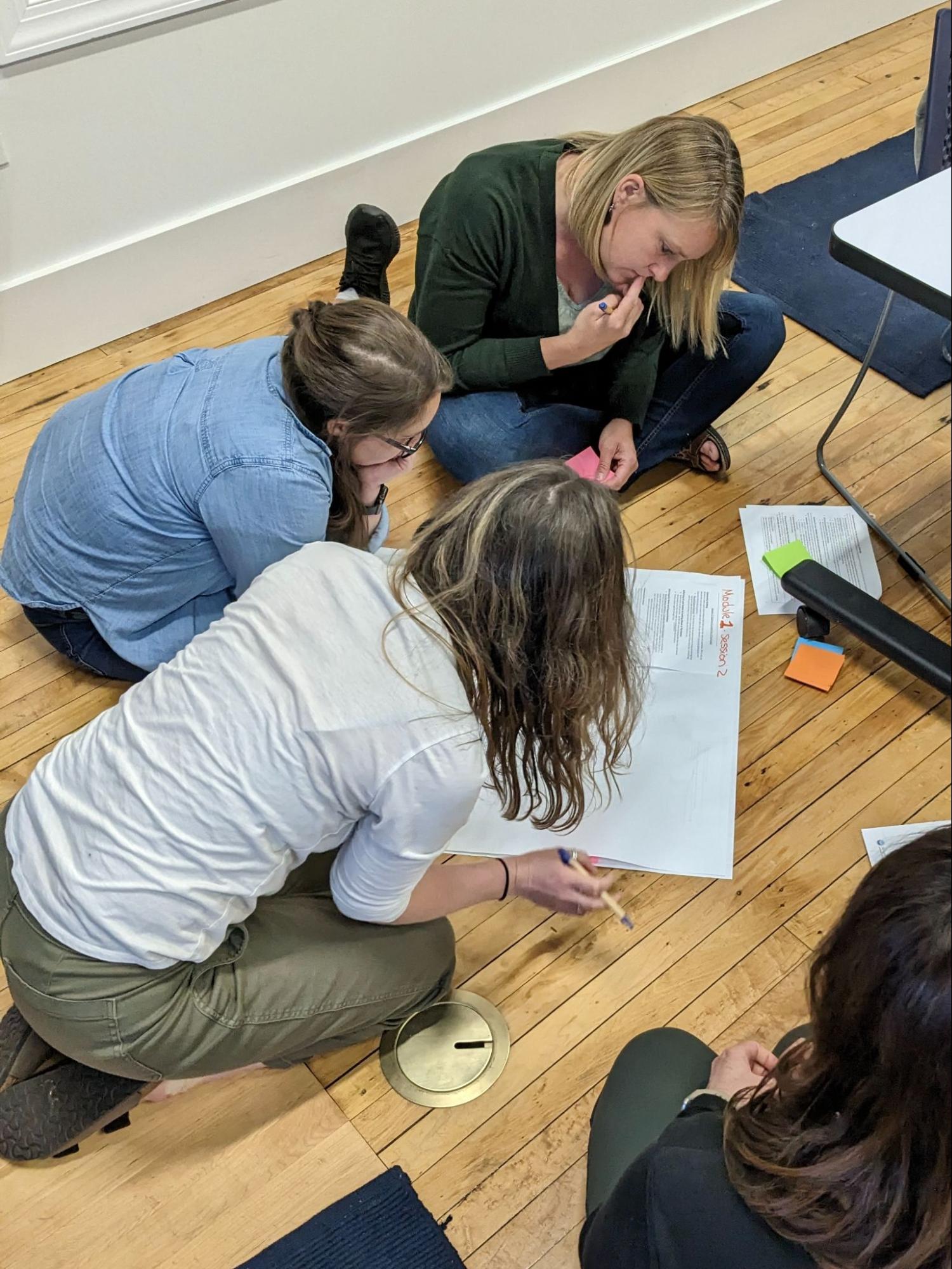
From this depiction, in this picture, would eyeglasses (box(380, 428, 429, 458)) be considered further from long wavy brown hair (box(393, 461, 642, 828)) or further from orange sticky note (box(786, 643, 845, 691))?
orange sticky note (box(786, 643, 845, 691))

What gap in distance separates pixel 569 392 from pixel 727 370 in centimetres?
30

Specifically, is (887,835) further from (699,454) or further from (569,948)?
(699,454)

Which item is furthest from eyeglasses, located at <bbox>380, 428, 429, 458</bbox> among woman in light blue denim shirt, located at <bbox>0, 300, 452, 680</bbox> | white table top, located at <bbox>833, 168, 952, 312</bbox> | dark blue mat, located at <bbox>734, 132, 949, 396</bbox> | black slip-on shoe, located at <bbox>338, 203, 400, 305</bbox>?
dark blue mat, located at <bbox>734, 132, 949, 396</bbox>

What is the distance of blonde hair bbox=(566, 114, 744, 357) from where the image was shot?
1.63 metres

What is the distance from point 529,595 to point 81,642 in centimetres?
95

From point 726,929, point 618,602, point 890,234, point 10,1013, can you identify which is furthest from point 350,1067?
point 890,234

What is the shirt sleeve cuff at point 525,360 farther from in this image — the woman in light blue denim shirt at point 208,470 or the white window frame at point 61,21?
the white window frame at point 61,21

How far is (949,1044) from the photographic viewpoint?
25.9 inches

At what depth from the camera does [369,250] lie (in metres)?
2.22

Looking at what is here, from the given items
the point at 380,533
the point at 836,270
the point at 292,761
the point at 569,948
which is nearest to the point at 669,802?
the point at 569,948

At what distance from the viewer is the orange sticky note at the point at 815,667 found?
181 cm

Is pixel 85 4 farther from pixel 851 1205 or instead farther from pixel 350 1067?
pixel 851 1205

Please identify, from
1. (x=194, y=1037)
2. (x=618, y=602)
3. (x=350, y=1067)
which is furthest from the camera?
(x=350, y=1067)

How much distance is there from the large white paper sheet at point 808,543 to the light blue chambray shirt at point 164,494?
84 centimetres
